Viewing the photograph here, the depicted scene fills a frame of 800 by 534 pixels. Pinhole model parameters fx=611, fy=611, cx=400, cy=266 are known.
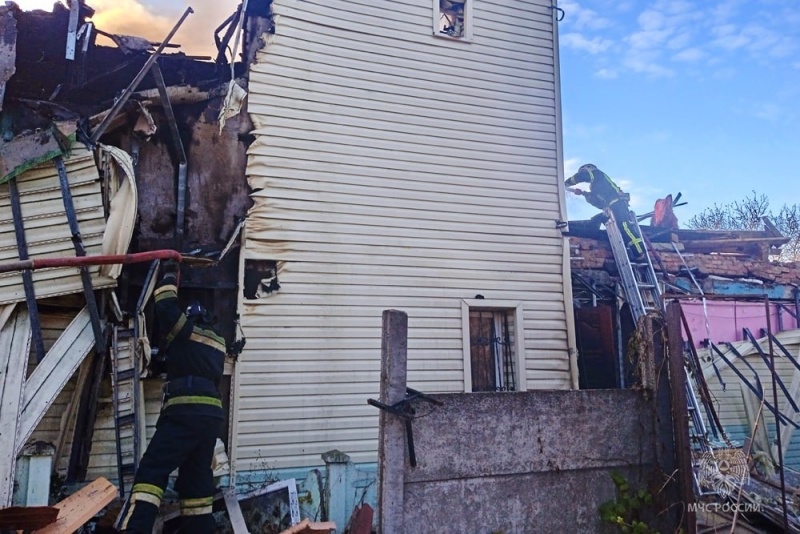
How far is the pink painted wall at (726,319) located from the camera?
10.3m

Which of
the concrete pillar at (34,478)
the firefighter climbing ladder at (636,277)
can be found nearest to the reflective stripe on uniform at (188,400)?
the concrete pillar at (34,478)

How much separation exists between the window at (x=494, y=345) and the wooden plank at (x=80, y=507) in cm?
467

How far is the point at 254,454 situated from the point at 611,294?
6.17 metres

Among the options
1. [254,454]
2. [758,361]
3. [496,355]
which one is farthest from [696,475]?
[758,361]

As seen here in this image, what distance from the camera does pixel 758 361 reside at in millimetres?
10414

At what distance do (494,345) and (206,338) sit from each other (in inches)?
169

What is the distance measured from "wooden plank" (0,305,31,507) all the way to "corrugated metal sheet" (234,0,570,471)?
2.19m

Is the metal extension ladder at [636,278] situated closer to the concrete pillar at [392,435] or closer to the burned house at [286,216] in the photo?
the burned house at [286,216]

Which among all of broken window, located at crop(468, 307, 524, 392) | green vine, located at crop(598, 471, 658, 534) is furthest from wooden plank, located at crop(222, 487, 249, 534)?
broken window, located at crop(468, 307, 524, 392)

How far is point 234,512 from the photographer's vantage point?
605cm

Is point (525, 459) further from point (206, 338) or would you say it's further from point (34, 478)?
point (34, 478)

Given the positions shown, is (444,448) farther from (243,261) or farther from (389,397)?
(243,261)

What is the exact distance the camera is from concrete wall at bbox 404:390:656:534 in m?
4.20

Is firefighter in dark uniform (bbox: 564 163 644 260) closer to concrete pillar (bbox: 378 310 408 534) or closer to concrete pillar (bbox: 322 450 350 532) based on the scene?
concrete pillar (bbox: 322 450 350 532)
